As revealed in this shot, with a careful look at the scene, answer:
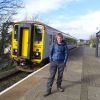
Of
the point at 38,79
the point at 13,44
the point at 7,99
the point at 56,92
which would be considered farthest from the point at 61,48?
the point at 13,44

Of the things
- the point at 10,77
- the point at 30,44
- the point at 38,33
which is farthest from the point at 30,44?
the point at 10,77

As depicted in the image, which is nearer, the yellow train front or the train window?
the yellow train front

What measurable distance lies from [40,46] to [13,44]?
195 cm

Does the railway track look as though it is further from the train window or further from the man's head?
the man's head

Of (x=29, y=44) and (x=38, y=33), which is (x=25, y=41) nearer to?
(x=29, y=44)

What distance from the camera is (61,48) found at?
9859 mm

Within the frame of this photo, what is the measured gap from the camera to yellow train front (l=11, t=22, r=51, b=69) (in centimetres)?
1853

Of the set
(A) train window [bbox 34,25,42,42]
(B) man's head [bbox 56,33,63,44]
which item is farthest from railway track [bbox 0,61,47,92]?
(B) man's head [bbox 56,33,63,44]

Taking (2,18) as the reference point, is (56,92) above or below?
below

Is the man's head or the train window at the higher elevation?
the train window

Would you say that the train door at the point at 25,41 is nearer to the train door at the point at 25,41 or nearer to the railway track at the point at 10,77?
the train door at the point at 25,41

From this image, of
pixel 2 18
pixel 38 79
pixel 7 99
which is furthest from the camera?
pixel 2 18

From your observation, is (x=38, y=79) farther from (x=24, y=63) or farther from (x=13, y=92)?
(x=24, y=63)

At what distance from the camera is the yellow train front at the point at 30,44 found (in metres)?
18.5
